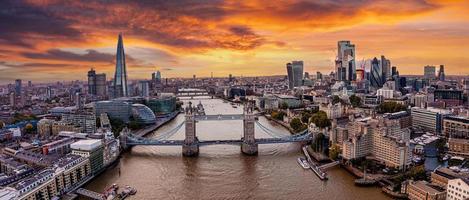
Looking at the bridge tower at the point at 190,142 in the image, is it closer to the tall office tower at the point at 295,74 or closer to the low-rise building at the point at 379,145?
the low-rise building at the point at 379,145

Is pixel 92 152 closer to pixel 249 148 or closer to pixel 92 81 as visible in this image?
pixel 249 148

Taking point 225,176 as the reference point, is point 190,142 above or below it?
above

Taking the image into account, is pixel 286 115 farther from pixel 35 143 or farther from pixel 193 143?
pixel 35 143

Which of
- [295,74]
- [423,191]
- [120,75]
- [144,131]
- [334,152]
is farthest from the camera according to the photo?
[295,74]

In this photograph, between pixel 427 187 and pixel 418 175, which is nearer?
pixel 427 187

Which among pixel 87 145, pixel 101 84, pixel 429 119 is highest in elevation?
pixel 101 84

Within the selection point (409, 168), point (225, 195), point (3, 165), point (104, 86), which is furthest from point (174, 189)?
point (104, 86)

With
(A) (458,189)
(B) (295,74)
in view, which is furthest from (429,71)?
(A) (458,189)
